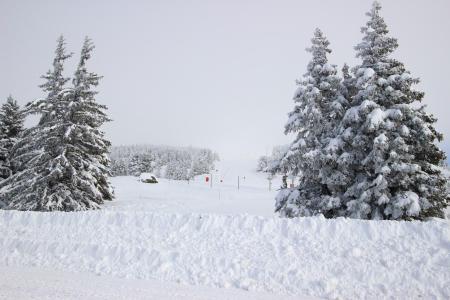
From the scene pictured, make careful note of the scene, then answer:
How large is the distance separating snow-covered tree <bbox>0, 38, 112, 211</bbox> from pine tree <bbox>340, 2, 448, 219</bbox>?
578 inches

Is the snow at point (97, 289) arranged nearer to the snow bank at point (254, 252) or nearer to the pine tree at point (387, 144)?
the snow bank at point (254, 252)

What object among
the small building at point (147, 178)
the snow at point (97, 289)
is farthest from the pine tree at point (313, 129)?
the small building at point (147, 178)

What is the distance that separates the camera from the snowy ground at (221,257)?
7.54 metres

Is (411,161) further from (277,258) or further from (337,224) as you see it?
(277,258)

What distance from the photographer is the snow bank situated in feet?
25.4

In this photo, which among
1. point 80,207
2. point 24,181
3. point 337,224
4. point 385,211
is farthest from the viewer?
point 24,181

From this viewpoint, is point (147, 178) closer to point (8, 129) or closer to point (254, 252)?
point (8, 129)

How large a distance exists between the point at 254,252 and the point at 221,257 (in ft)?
3.08

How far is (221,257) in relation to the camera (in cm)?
909

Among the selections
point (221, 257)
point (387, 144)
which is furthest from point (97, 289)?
point (387, 144)

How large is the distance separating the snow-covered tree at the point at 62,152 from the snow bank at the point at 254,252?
7275 mm

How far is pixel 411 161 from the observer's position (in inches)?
576

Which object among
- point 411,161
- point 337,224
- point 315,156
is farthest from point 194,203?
point 337,224

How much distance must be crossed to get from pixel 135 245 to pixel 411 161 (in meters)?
12.3
